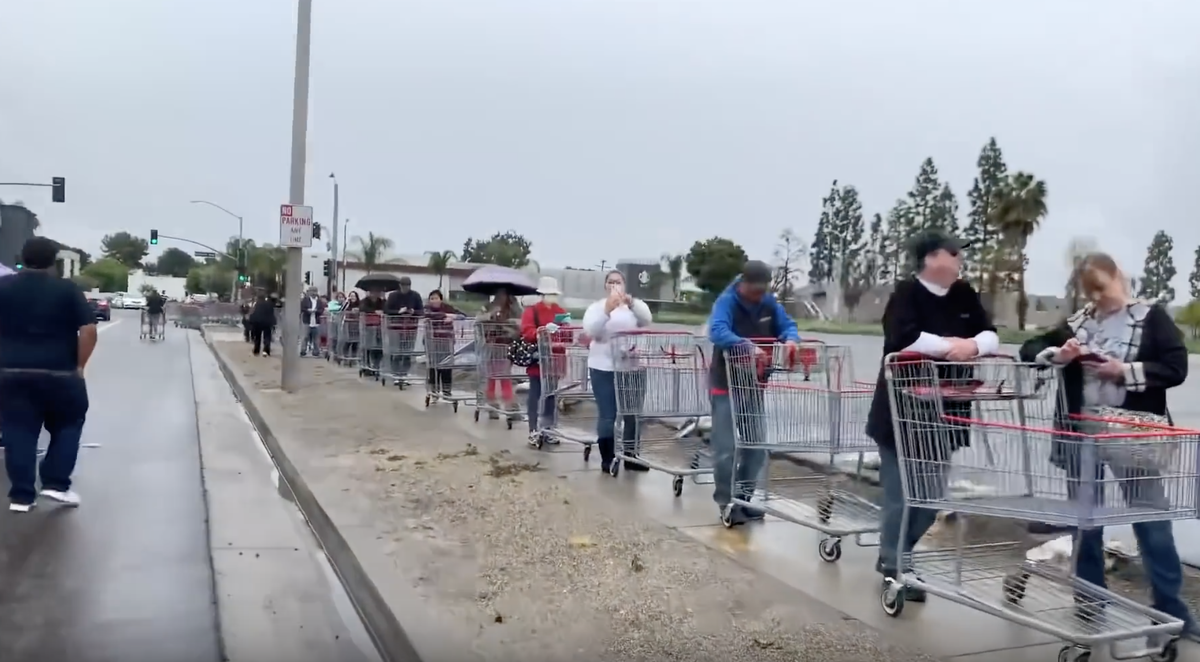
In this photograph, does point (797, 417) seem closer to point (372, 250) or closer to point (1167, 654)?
point (1167, 654)

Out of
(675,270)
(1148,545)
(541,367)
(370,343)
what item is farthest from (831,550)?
(675,270)

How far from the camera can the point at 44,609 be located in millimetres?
5188

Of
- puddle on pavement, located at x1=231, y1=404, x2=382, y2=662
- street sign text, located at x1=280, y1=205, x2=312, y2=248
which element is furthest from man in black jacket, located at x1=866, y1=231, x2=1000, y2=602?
street sign text, located at x1=280, y1=205, x2=312, y2=248

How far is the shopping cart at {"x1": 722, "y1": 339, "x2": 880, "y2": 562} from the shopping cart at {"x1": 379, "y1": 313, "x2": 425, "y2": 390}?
33.0 feet

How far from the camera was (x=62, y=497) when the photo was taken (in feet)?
24.4

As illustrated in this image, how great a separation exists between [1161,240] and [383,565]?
29.9 meters

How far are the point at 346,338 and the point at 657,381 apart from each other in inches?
542

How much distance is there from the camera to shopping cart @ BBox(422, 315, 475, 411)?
13.8m

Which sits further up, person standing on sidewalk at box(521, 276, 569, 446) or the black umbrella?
the black umbrella

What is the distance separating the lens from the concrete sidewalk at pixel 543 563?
15.1 feet

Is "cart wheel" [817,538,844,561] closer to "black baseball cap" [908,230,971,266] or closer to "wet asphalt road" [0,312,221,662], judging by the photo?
"black baseball cap" [908,230,971,266]

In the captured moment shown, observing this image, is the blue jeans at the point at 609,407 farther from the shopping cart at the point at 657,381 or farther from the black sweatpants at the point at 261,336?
the black sweatpants at the point at 261,336

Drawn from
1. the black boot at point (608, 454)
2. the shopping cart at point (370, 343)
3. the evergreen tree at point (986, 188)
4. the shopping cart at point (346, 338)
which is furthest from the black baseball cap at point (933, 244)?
the evergreen tree at point (986, 188)

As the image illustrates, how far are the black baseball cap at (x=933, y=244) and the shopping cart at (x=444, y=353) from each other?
8.84 metres
